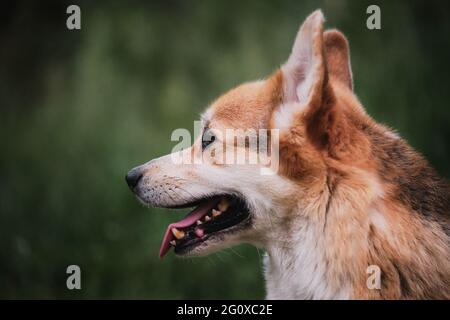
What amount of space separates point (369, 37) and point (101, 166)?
120 inches

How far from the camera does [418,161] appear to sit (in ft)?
10.4

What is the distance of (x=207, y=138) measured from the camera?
3498mm

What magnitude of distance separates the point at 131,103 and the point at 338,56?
13.9ft

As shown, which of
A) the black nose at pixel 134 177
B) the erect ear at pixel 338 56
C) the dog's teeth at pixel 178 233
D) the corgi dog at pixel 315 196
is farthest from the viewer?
the erect ear at pixel 338 56

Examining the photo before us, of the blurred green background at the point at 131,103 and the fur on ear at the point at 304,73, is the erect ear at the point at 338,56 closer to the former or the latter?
the fur on ear at the point at 304,73

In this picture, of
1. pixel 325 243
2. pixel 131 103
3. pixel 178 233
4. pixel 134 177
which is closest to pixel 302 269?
pixel 325 243

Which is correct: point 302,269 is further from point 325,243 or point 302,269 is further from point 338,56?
point 338,56

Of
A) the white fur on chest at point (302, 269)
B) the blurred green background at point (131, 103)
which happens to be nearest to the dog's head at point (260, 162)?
the white fur on chest at point (302, 269)

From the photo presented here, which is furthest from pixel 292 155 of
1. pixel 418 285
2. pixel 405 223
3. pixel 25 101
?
pixel 25 101

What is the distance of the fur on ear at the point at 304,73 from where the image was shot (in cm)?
294

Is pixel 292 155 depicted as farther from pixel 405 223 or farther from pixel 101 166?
pixel 101 166

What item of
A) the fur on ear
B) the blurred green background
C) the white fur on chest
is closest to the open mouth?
the white fur on chest

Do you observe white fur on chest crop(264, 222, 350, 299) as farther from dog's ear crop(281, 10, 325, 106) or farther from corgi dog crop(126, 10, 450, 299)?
dog's ear crop(281, 10, 325, 106)

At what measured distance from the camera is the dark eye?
3.47 metres
